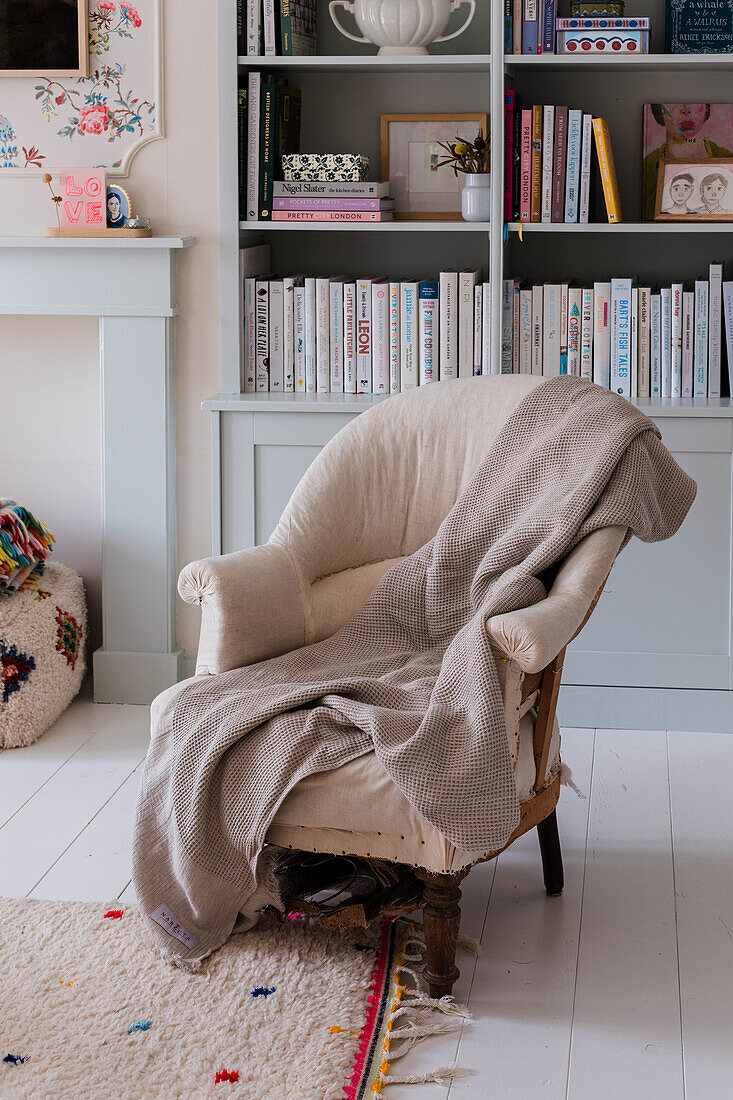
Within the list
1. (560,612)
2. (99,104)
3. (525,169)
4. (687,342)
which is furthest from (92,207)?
(560,612)

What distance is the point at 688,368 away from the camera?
9.98ft

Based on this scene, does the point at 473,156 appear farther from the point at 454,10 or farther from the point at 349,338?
the point at 349,338

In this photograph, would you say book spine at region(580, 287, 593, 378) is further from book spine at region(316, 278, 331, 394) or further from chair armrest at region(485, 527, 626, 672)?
chair armrest at region(485, 527, 626, 672)

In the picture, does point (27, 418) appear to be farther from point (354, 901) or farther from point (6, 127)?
point (354, 901)

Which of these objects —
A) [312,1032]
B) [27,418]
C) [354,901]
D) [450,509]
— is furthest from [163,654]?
[312,1032]

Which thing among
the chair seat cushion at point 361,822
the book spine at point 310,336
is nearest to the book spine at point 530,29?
the book spine at point 310,336

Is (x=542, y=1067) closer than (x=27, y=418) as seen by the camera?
Yes

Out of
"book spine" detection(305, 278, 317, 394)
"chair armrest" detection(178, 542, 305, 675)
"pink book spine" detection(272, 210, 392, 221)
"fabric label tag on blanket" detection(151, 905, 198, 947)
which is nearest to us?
"fabric label tag on blanket" detection(151, 905, 198, 947)

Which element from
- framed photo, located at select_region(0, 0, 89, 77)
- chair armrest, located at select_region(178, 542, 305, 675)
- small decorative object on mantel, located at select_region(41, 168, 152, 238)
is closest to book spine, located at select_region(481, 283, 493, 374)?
small decorative object on mantel, located at select_region(41, 168, 152, 238)

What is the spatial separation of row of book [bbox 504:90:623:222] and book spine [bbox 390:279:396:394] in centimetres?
32

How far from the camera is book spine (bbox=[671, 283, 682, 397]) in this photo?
3.00 m

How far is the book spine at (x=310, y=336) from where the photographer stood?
10.3 feet

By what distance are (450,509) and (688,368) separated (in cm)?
96

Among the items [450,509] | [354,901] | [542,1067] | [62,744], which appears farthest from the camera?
[62,744]
